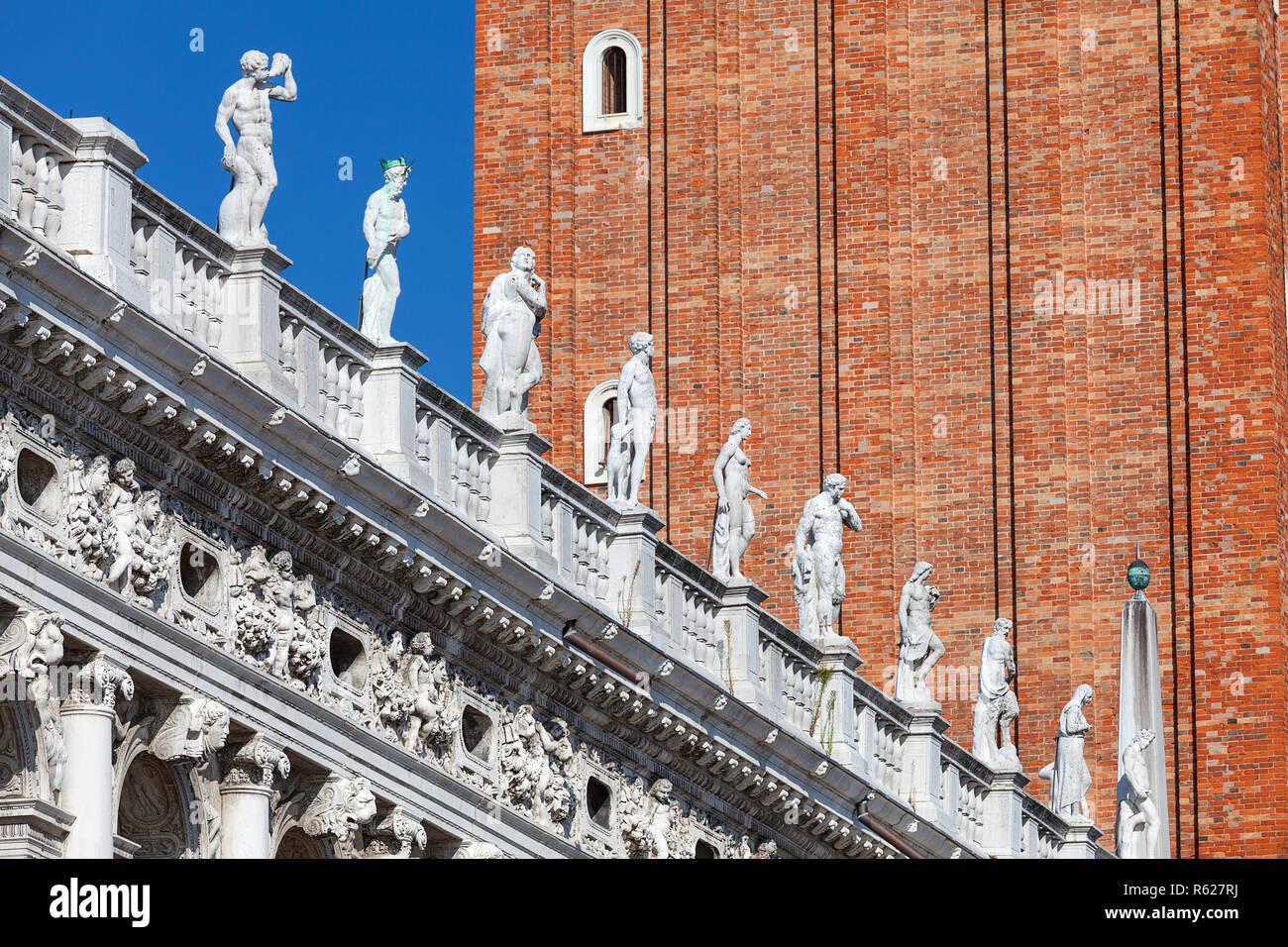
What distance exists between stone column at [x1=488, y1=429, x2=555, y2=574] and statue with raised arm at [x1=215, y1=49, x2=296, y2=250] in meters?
4.14

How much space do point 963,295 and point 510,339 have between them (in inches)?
917

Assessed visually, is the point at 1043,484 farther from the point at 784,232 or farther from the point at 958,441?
the point at 784,232

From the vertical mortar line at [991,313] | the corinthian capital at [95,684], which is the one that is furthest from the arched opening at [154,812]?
the vertical mortar line at [991,313]

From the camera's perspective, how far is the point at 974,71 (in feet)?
178

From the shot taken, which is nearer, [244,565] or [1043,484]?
[244,565]

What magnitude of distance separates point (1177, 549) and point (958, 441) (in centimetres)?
360

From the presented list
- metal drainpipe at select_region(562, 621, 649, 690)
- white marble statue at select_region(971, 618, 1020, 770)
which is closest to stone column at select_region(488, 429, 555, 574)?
metal drainpipe at select_region(562, 621, 649, 690)

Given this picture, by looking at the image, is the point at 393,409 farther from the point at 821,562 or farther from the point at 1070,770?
the point at 1070,770

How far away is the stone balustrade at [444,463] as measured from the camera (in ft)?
80.5

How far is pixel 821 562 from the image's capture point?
3822 centimetres

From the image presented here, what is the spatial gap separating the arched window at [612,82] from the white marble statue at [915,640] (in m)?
15.4
